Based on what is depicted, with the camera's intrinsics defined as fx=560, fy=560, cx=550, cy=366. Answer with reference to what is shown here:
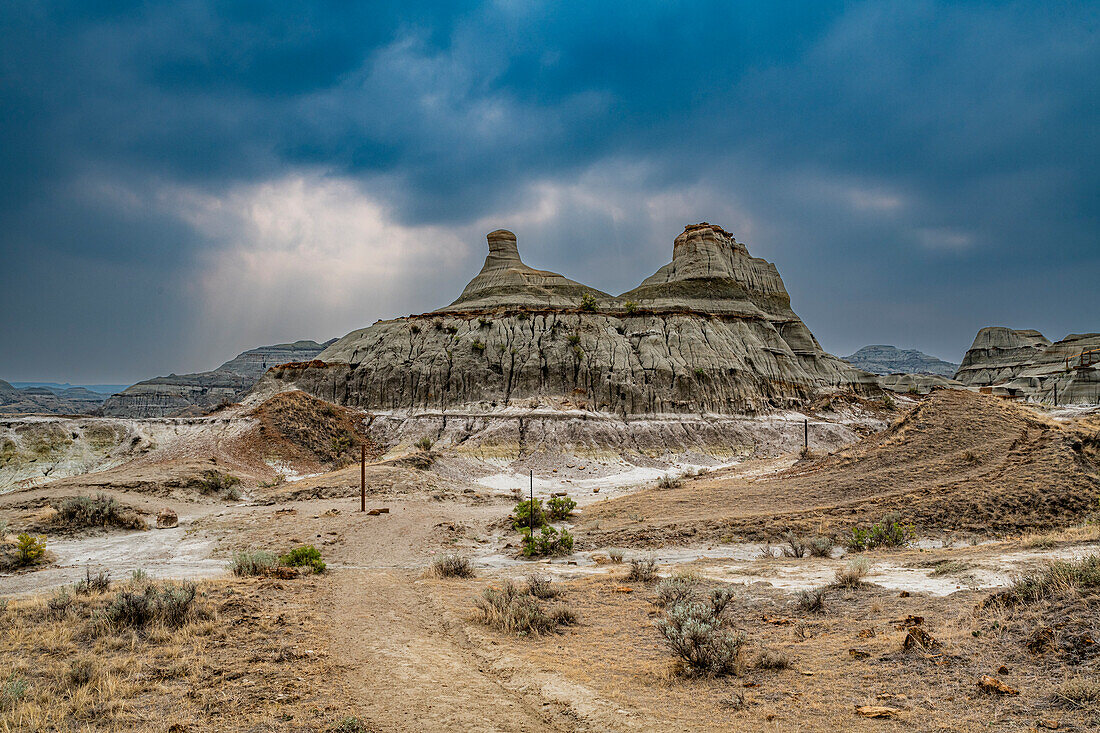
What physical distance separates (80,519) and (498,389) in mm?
30949

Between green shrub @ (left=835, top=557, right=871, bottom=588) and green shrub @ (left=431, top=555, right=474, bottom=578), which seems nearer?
green shrub @ (left=835, top=557, right=871, bottom=588)

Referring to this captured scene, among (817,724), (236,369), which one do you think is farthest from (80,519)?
(236,369)

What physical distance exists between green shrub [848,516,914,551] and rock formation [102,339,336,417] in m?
57.0

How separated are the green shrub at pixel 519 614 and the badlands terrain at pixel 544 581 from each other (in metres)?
0.06

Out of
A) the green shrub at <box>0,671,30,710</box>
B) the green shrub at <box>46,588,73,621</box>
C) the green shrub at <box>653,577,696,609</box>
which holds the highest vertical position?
the green shrub at <box>0,671,30,710</box>

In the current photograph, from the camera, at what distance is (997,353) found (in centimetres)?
11981

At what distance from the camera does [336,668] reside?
7.46 m

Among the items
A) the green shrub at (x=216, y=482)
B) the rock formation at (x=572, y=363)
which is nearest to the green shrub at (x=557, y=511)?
the green shrub at (x=216, y=482)

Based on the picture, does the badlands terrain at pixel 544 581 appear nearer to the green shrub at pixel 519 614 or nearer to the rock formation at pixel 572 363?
the green shrub at pixel 519 614

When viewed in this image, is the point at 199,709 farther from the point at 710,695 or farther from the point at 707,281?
the point at 707,281

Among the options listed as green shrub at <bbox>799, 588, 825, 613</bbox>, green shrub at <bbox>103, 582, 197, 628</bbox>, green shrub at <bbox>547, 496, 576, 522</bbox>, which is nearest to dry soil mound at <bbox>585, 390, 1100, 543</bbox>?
green shrub at <bbox>547, 496, 576, 522</bbox>

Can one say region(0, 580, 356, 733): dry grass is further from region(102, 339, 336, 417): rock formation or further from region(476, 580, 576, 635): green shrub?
region(102, 339, 336, 417): rock formation

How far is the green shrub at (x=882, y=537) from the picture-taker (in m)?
14.1

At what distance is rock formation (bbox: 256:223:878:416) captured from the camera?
4750 centimetres
